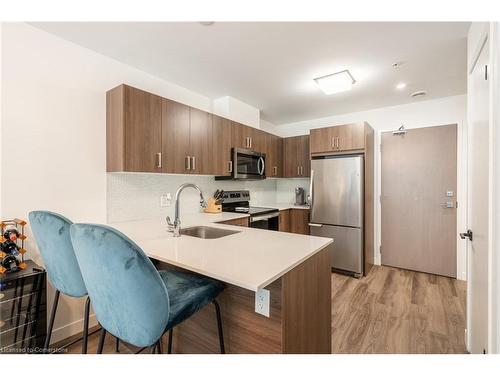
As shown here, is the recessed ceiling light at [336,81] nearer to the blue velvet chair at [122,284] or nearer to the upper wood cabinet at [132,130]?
the upper wood cabinet at [132,130]

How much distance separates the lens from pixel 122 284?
2.79 feet

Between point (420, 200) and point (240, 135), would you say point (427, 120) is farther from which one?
point (240, 135)

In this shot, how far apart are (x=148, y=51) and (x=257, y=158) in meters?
1.88

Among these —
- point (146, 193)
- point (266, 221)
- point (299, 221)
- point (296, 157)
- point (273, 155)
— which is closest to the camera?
point (146, 193)

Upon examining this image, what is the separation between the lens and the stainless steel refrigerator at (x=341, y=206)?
10.3 ft

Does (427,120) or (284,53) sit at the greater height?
(284,53)

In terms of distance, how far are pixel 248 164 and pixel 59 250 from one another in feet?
7.84

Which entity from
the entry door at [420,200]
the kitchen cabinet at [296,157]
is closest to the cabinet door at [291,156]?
the kitchen cabinet at [296,157]

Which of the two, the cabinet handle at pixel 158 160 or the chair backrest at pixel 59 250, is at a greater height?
the cabinet handle at pixel 158 160

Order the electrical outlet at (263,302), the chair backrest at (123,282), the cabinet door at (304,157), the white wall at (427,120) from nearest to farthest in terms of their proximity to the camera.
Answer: the chair backrest at (123,282), the electrical outlet at (263,302), the white wall at (427,120), the cabinet door at (304,157)

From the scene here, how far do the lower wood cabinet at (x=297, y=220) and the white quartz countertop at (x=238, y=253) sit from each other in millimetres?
1879

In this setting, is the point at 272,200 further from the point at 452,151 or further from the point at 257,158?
the point at 452,151

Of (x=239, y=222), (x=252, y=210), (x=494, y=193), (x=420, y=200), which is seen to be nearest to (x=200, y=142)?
(x=239, y=222)

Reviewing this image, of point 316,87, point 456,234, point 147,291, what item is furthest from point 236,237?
point 456,234
